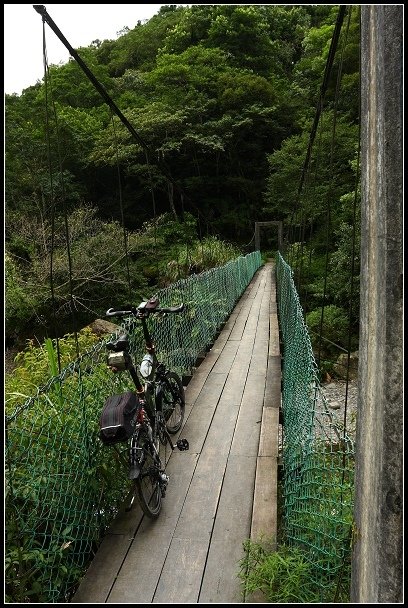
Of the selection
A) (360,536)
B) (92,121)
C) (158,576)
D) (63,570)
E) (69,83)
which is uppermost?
(69,83)

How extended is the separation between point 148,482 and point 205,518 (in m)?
0.26

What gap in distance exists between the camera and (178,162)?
21.8m

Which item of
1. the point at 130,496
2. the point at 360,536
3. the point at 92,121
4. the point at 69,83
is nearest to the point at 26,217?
the point at 92,121

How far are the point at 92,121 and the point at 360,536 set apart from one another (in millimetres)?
18589

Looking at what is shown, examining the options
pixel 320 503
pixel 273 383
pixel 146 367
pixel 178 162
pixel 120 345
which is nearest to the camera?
pixel 320 503

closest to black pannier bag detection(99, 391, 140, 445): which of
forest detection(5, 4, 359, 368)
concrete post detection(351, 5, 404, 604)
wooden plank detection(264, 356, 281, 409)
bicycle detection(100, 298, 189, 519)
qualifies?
bicycle detection(100, 298, 189, 519)

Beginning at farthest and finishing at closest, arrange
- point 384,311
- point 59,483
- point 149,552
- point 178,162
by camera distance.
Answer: point 178,162
point 149,552
point 59,483
point 384,311

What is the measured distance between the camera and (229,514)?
1.80 m

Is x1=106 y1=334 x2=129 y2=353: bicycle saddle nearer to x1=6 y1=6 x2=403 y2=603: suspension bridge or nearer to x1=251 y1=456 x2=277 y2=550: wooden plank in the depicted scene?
x1=6 y1=6 x2=403 y2=603: suspension bridge

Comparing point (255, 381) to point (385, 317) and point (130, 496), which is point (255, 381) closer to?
point (130, 496)

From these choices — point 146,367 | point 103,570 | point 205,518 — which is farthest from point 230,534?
point 146,367

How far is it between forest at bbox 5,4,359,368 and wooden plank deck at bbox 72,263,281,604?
154 inches

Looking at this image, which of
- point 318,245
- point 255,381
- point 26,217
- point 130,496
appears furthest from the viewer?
point 318,245

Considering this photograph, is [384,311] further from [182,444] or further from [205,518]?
[182,444]
